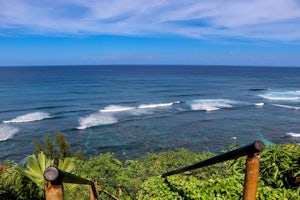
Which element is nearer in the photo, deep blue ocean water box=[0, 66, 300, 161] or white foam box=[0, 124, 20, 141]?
deep blue ocean water box=[0, 66, 300, 161]

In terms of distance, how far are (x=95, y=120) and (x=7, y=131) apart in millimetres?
10562

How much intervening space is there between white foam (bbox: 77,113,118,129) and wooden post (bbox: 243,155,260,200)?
3084cm

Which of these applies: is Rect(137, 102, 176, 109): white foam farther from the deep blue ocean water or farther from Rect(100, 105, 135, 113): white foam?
Rect(100, 105, 135, 113): white foam

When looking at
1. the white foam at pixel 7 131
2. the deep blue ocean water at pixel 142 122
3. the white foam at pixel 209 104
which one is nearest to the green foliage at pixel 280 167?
the deep blue ocean water at pixel 142 122

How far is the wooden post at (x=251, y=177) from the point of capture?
168 cm

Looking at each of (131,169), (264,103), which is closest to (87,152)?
(131,169)

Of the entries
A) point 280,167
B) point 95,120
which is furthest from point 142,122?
point 280,167

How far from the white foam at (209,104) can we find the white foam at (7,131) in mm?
25809

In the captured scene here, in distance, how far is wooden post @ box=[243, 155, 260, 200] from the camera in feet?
5.52

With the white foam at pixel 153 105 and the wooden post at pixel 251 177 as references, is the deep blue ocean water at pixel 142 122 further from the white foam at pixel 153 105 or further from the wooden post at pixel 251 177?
the wooden post at pixel 251 177

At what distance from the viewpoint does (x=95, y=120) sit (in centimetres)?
3453

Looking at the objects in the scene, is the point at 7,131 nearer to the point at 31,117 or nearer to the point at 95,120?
the point at 31,117

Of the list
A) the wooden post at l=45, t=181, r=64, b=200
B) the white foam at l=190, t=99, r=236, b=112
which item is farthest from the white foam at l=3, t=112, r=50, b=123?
the wooden post at l=45, t=181, r=64, b=200

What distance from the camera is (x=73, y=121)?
3356cm
